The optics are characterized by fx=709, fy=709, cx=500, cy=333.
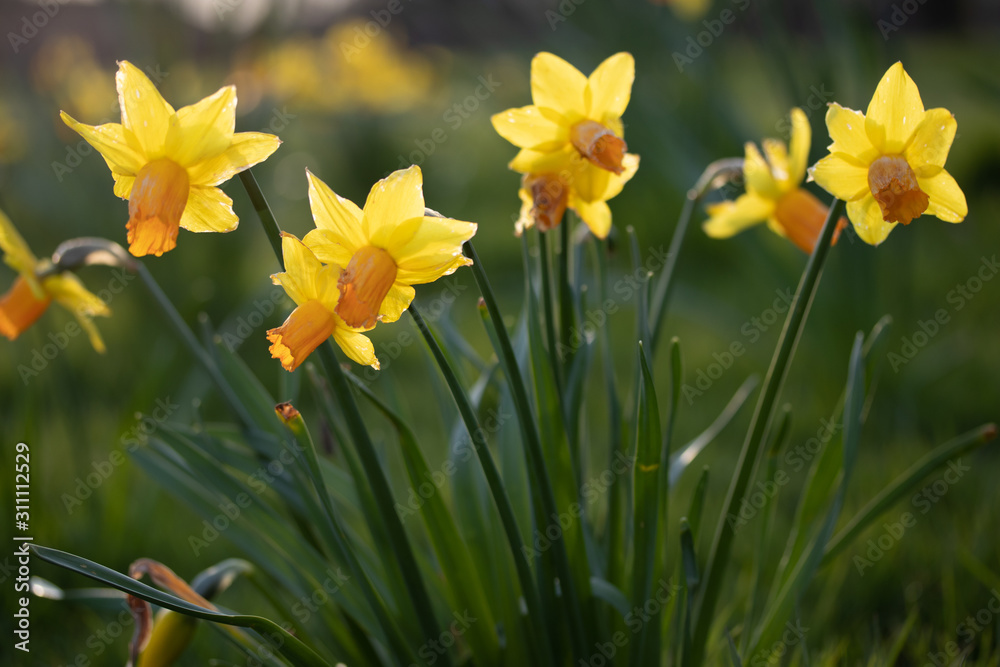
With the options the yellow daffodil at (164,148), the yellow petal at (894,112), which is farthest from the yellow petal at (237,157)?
the yellow petal at (894,112)

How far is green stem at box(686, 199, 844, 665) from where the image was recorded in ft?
2.70

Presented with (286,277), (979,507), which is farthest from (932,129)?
(979,507)

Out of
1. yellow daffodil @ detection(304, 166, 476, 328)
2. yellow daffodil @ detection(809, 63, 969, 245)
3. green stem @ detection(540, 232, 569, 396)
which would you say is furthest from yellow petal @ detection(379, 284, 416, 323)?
yellow daffodil @ detection(809, 63, 969, 245)

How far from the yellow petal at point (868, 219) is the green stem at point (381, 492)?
1.96 ft

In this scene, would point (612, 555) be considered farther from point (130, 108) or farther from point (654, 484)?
point (130, 108)

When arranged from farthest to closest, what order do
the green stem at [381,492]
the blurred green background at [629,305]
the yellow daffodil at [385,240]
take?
1. the blurred green background at [629,305]
2. the green stem at [381,492]
3. the yellow daffodil at [385,240]

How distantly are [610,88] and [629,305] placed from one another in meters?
2.53

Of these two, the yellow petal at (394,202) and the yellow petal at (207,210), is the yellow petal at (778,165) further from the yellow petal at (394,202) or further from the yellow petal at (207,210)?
the yellow petal at (207,210)

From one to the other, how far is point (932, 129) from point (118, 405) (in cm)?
265

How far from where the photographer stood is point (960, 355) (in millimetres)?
2271

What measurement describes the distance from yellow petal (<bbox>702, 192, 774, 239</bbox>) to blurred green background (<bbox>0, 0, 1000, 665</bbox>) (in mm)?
125

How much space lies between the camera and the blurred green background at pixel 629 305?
150 cm


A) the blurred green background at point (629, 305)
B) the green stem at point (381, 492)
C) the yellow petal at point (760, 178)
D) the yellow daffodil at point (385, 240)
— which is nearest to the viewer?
the yellow daffodil at point (385, 240)

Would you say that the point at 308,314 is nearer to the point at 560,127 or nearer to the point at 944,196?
the point at 560,127
